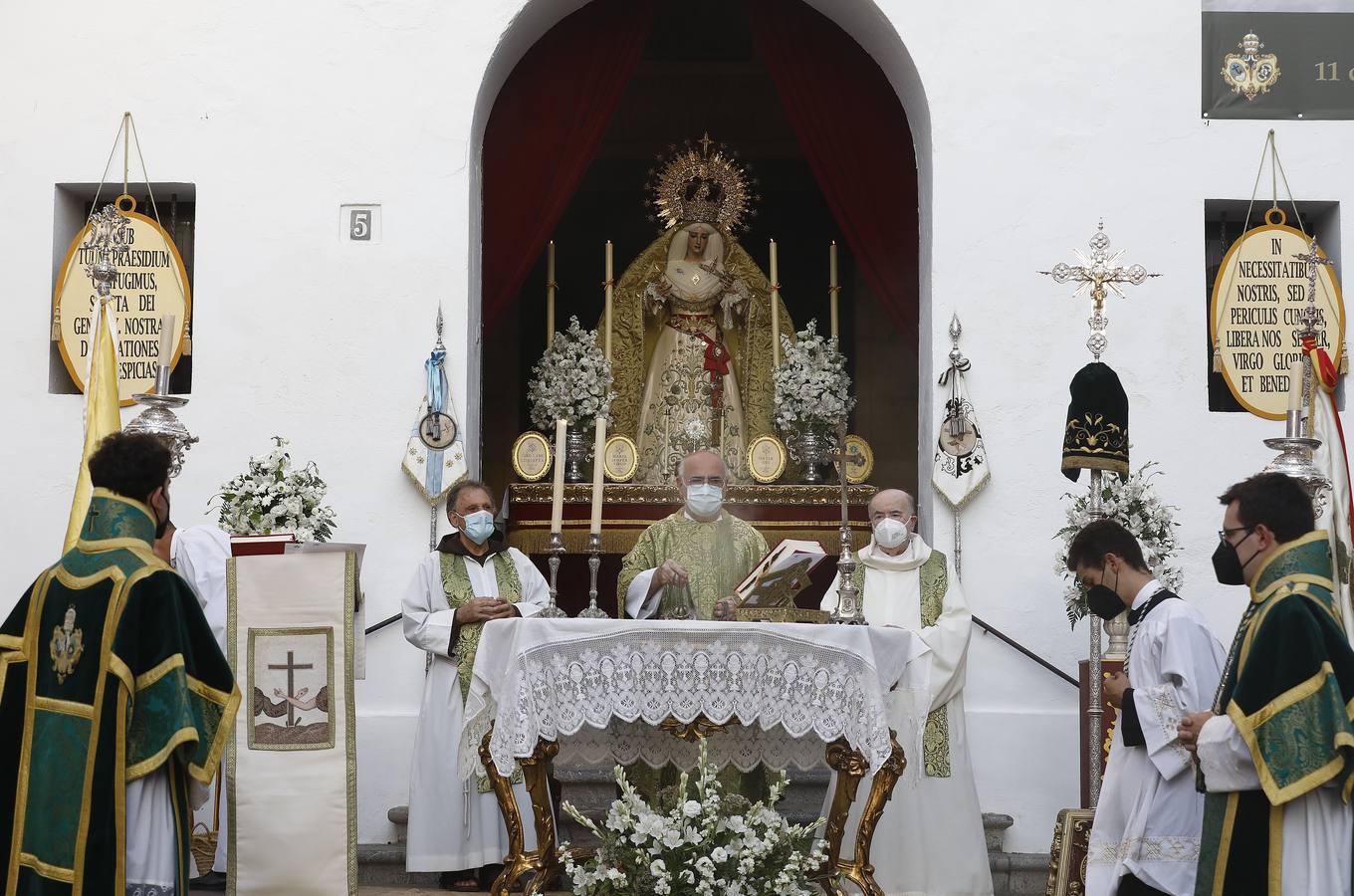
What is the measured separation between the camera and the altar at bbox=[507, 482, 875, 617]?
34.3 feet

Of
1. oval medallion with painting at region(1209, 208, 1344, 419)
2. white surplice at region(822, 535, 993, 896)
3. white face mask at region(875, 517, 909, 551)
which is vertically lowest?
white surplice at region(822, 535, 993, 896)

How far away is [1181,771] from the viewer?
5.89 m

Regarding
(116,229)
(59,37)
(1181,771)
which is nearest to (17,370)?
(116,229)

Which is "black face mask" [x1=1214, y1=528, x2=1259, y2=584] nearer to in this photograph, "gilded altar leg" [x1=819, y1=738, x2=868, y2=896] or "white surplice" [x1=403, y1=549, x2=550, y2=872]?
"gilded altar leg" [x1=819, y1=738, x2=868, y2=896]

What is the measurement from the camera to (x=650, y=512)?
10.6 m

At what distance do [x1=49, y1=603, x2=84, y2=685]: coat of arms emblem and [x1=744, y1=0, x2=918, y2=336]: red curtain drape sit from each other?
565cm

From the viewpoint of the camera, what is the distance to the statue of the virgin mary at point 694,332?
1158cm

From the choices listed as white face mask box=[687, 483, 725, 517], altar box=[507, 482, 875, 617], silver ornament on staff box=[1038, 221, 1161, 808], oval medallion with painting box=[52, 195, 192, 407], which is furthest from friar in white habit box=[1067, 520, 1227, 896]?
oval medallion with painting box=[52, 195, 192, 407]

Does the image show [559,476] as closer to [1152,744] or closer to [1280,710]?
[1152,744]

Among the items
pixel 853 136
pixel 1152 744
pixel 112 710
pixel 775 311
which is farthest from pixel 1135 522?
pixel 112 710

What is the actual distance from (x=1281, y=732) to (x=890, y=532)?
10.2 feet

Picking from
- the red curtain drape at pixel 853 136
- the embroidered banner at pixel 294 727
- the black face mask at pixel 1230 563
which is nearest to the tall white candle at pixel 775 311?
the red curtain drape at pixel 853 136

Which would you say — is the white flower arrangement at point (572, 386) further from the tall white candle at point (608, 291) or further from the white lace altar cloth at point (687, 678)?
the white lace altar cloth at point (687, 678)

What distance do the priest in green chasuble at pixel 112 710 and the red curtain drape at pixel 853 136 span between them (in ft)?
17.7
